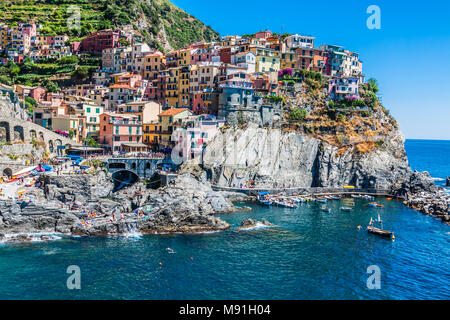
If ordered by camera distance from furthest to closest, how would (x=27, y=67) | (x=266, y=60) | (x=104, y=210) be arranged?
(x=27, y=67) → (x=266, y=60) → (x=104, y=210)

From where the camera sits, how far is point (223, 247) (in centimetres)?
4791

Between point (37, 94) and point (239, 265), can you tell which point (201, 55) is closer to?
point (37, 94)

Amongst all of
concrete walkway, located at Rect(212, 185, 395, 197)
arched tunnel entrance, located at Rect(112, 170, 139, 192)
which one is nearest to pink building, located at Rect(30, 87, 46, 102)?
arched tunnel entrance, located at Rect(112, 170, 139, 192)

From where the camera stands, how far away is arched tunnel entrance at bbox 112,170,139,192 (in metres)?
73.7

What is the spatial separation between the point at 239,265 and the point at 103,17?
12875 centimetres

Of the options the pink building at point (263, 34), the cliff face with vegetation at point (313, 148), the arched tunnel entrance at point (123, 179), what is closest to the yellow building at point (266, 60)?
the cliff face with vegetation at point (313, 148)

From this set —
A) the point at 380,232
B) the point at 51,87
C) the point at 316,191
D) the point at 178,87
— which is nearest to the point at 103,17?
the point at 51,87

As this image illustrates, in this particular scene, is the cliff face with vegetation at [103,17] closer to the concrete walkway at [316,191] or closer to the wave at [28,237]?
the concrete walkway at [316,191]

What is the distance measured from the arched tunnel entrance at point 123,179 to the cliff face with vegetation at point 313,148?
49.5 feet

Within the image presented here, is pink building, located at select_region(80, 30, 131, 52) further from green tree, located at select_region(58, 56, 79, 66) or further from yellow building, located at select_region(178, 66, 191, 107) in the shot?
yellow building, located at select_region(178, 66, 191, 107)

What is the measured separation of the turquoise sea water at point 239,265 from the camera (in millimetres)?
36062

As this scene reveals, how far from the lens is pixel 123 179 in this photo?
75.6 metres

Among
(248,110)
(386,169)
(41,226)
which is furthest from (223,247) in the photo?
(386,169)
